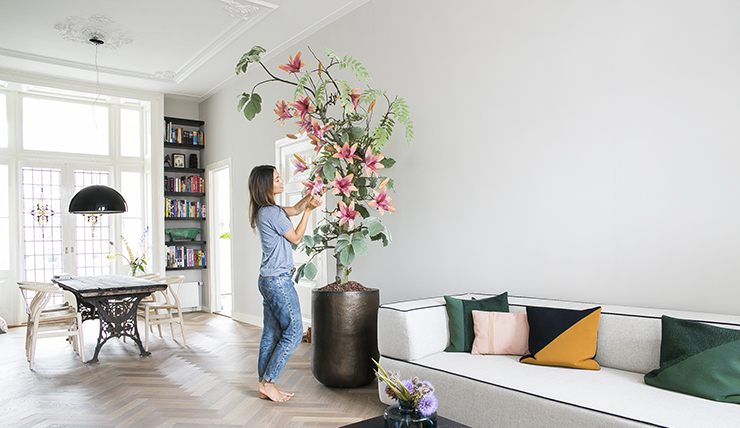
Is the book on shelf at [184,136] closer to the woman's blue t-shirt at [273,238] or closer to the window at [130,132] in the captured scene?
the window at [130,132]

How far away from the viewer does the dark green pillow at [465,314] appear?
110 inches

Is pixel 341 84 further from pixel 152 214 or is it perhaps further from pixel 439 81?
pixel 152 214

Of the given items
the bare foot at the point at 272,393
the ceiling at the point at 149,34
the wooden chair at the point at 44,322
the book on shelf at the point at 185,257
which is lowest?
the bare foot at the point at 272,393

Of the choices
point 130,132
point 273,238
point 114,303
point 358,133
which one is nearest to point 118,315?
point 114,303

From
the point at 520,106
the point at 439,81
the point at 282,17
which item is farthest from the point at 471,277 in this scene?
the point at 282,17

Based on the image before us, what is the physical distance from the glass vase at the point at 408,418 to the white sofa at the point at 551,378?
664mm

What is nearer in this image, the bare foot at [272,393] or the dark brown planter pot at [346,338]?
the bare foot at [272,393]

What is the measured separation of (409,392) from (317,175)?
6.66 feet

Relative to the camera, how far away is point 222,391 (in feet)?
11.2

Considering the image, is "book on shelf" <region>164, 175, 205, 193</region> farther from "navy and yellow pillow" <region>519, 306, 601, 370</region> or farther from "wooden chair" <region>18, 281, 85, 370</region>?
"navy and yellow pillow" <region>519, 306, 601, 370</region>

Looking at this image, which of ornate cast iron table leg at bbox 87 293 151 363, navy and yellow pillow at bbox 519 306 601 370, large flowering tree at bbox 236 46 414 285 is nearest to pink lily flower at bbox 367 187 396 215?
large flowering tree at bbox 236 46 414 285

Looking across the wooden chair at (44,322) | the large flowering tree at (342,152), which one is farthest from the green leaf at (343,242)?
the wooden chair at (44,322)

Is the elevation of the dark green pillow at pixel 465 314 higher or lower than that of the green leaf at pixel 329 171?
lower

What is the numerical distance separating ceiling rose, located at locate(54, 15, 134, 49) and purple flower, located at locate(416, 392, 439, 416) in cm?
497
